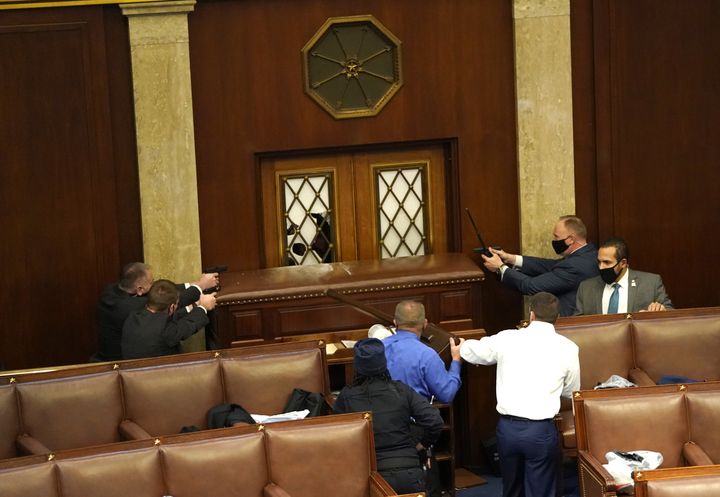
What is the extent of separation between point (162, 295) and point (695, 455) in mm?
3412

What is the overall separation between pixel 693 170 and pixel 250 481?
512 centimetres

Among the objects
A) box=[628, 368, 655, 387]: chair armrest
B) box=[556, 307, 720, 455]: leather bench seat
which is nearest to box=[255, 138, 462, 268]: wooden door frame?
box=[556, 307, 720, 455]: leather bench seat

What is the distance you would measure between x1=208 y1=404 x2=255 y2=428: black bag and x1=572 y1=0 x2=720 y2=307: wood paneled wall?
3.68 metres

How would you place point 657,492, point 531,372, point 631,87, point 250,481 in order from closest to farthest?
point 657,492, point 250,481, point 531,372, point 631,87

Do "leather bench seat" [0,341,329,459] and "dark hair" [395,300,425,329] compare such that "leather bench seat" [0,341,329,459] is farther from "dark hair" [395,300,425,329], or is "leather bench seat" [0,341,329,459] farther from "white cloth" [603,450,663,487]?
"white cloth" [603,450,663,487]

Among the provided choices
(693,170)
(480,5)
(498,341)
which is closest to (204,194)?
(480,5)

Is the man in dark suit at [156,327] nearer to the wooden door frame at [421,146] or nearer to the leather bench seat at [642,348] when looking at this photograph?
the wooden door frame at [421,146]

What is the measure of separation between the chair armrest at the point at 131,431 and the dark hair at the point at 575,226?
3.48 metres

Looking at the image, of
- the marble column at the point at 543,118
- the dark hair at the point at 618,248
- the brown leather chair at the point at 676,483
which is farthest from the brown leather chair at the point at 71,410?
the marble column at the point at 543,118

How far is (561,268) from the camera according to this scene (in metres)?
9.08

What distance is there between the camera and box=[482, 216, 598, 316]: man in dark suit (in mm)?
9031

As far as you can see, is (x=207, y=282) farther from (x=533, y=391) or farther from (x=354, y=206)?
(x=533, y=391)

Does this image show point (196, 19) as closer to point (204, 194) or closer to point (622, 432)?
point (204, 194)

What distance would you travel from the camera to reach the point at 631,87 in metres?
9.79
